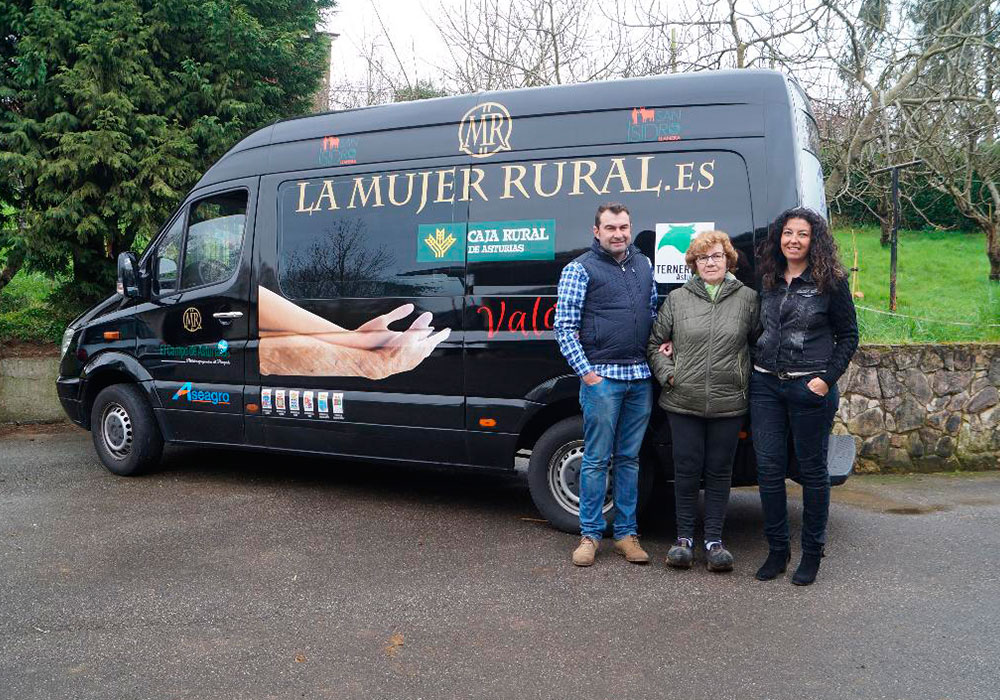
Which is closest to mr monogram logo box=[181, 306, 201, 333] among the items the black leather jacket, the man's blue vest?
the man's blue vest

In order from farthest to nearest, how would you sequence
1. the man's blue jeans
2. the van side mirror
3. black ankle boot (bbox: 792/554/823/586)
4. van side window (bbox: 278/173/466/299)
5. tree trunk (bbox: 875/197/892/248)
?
tree trunk (bbox: 875/197/892/248) → the van side mirror → van side window (bbox: 278/173/466/299) → the man's blue jeans → black ankle boot (bbox: 792/554/823/586)

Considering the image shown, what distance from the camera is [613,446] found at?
4934mm

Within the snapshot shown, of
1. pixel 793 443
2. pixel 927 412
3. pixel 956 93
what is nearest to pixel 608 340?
pixel 793 443

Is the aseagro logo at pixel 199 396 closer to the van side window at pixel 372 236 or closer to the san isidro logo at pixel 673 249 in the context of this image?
the van side window at pixel 372 236

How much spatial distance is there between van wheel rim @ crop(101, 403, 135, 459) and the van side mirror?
91 cm

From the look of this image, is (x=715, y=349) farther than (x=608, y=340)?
No

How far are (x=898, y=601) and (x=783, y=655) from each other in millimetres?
963

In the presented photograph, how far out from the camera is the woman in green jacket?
15.1 feet

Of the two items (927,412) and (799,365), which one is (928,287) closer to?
(927,412)

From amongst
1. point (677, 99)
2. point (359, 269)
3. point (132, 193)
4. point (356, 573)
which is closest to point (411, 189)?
point (359, 269)

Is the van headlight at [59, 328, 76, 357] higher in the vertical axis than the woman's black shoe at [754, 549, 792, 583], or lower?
higher

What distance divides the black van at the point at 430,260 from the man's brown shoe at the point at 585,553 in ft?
1.32

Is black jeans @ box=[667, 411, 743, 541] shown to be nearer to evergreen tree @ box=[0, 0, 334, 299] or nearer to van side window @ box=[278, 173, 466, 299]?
van side window @ box=[278, 173, 466, 299]

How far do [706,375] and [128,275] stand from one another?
14.9 ft
